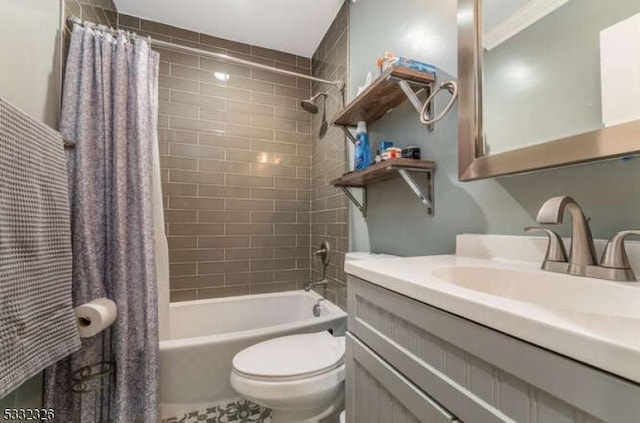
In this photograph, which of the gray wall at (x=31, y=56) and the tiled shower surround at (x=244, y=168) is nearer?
the gray wall at (x=31, y=56)

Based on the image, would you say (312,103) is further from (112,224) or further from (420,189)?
(112,224)

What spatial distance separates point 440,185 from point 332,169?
3.38ft

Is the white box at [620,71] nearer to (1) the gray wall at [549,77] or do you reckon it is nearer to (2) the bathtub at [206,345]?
(1) the gray wall at [549,77]

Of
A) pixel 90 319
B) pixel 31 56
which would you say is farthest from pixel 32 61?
pixel 90 319

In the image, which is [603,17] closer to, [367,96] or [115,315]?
[367,96]

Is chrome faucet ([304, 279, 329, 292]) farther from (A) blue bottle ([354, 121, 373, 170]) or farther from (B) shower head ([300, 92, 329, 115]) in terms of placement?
(B) shower head ([300, 92, 329, 115])

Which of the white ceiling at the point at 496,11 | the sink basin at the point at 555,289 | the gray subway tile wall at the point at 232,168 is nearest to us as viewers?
the sink basin at the point at 555,289

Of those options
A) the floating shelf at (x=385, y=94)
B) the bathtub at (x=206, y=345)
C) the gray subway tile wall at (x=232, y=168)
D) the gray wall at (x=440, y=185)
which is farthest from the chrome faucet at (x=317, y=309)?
the floating shelf at (x=385, y=94)

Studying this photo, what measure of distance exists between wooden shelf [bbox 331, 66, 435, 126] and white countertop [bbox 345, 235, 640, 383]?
25.2 inches

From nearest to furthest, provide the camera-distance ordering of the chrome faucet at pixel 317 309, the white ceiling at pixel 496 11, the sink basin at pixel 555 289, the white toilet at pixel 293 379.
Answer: the sink basin at pixel 555 289 → the white ceiling at pixel 496 11 → the white toilet at pixel 293 379 → the chrome faucet at pixel 317 309

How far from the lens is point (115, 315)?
122 cm

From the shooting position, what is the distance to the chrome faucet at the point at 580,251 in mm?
583

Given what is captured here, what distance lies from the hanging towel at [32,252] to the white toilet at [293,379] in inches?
24.4

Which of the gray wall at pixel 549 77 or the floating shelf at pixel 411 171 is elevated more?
the gray wall at pixel 549 77
